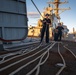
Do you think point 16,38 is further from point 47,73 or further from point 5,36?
point 47,73

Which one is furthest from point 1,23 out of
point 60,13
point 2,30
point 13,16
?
point 60,13

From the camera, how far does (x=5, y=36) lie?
6488 millimetres

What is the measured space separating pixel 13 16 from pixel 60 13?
1246 inches

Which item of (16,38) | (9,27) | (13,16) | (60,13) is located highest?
(60,13)

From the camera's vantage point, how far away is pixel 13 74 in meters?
3.42

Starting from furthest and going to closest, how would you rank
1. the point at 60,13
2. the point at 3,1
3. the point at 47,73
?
the point at 60,13
the point at 3,1
the point at 47,73

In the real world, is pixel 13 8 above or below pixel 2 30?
above

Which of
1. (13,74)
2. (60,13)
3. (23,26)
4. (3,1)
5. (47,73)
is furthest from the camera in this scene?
(60,13)

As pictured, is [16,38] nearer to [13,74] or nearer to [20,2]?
[20,2]

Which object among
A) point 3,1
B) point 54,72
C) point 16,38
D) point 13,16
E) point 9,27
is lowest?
point 54,72

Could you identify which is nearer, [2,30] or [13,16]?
[2,30]

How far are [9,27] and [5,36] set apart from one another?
1.37 feet

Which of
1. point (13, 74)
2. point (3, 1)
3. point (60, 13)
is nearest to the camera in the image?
point (13, 74)

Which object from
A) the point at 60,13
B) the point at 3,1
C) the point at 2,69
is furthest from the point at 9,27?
the point at 60,13
